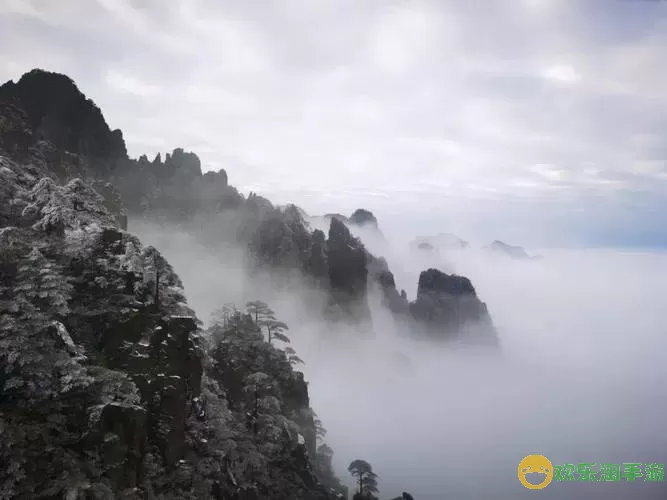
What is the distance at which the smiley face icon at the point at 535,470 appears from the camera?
11038 centimetres

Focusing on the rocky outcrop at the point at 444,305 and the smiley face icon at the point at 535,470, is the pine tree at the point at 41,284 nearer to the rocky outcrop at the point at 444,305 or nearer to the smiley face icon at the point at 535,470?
the smiley face icon at the point at 535,470

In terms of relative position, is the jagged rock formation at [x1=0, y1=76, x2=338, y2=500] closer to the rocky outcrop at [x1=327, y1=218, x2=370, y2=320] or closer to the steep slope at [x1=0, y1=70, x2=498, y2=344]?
the steep slope at [x1=0, y1=70, x2=498, y2=344]

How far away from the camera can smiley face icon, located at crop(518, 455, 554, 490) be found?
110381 mm

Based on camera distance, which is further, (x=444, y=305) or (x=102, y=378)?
(x=444, y=305)

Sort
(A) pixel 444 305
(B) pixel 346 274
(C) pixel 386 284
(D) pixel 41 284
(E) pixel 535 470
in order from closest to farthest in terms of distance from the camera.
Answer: (D) pixel 41 284 < (E) pixel 535 470 < (B) pixel 346 274 < (C) pixel 386 284 < (A) pixel 444 305

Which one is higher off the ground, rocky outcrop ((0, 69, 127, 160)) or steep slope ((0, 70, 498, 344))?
rocky outcrop ((0, 69, 127, 160))

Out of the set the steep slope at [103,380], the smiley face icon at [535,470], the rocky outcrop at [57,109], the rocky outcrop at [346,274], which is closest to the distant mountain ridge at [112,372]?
the steep slope at [103,380]

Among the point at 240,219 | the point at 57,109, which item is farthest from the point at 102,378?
the point at 240,219

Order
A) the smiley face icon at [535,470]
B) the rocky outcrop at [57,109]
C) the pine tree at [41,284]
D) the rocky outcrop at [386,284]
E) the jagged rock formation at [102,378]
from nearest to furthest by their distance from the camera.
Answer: the jagged rock formation at [102,378]
the pine tree at [41,284]
the rocky outcrop at [57,109]
the smiley face icon at [535,470]
the rocky outcrop at [386,284]

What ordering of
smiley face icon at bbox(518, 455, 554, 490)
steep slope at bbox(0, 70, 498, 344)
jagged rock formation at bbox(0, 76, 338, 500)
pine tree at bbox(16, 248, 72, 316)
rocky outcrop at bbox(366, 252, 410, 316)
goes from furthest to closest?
rocky outcrop at bbox(366, 252, 410, 316)
steep slope at bbox(0, 70, 498, 344)
smiley face icon at bbox(518, 455, 554, 490)
pine tree at bbox(16, 248, 72, 316)
jagged rock formation at bbox(0, 76, 338, 500)

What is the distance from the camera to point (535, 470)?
118 meters

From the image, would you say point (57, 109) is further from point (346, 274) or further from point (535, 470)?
point (535, 470)

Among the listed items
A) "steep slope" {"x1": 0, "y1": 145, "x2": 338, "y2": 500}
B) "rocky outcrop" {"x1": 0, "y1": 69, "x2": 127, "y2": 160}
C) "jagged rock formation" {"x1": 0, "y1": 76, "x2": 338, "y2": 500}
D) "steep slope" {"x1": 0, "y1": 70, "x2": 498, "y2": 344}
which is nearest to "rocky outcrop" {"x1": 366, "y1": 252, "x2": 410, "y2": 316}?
"steep slope" {"x1": 0, "y1": 70, "x2": 498, "y2": 344}

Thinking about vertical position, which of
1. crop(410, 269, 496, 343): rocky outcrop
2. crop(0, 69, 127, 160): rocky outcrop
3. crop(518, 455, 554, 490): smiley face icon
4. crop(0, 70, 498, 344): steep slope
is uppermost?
crop(0, 69, 127, 160): rocky outcrop
